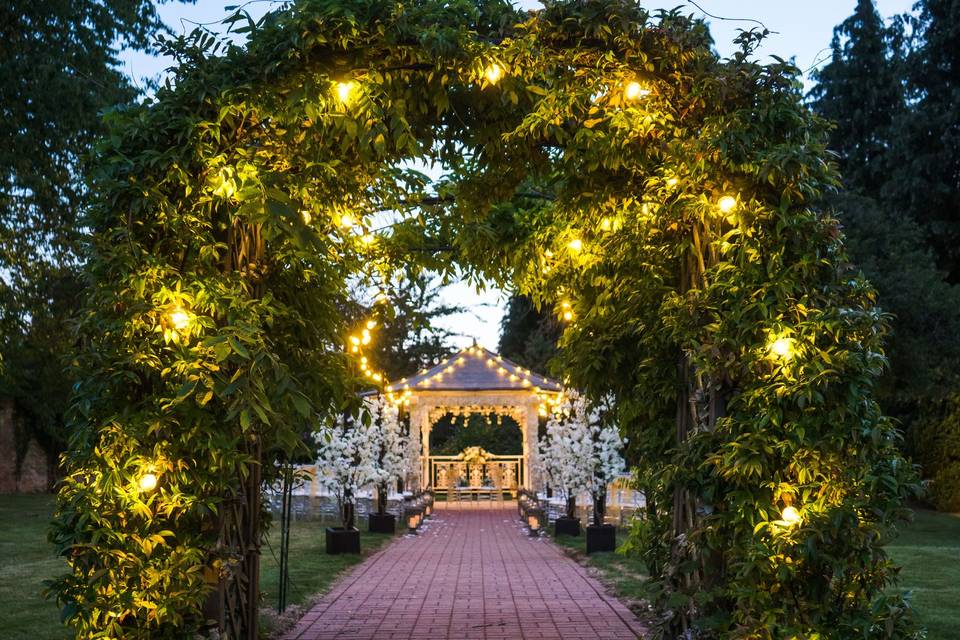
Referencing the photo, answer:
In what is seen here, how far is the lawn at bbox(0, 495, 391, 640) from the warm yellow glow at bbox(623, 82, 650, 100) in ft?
9.46

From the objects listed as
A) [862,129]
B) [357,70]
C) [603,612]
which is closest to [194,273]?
[357,70]

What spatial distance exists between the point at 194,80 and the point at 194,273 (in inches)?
36.4

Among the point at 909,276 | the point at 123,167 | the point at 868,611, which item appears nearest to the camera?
the point at 868,611

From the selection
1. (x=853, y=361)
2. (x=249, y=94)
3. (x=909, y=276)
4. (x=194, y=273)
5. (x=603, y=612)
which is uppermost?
(x=909, y=276)

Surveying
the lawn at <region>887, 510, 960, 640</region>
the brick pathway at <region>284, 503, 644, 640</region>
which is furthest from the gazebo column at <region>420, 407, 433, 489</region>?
the lawn at <region>887, 510, 960, 640</region>

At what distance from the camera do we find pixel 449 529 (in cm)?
1750

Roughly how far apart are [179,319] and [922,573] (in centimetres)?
894

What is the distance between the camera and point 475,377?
2239 centimetres

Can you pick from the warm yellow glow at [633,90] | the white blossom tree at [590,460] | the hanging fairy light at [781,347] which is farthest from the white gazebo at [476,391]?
the hanging fairy light at [781,347]

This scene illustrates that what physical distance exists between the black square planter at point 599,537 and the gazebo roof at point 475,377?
868cm

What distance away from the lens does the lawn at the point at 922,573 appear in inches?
295

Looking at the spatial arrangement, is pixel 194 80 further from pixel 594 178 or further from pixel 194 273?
pixel 594 178

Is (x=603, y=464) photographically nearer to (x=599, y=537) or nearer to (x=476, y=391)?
(x=599, y=537)

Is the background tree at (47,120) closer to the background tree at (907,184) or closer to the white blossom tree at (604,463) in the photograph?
the white blossom tree at (604,463)
